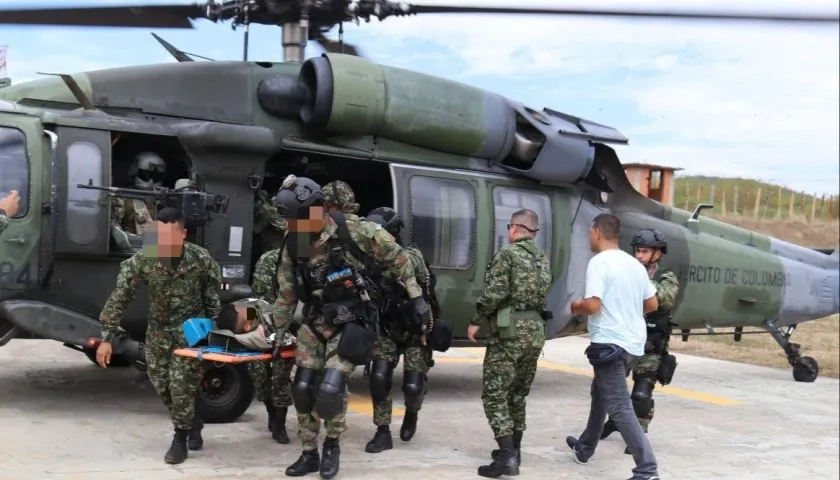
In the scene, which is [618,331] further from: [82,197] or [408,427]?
[82,197]

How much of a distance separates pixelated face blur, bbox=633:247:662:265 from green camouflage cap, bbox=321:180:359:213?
195 centimetres

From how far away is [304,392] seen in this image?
4602 millimetres

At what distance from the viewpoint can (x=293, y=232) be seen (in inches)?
185

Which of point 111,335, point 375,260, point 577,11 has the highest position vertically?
point 577,11

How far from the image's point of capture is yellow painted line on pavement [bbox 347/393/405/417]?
662 cm

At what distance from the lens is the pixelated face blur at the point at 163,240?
4758 millimetres

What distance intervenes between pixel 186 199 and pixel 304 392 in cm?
183

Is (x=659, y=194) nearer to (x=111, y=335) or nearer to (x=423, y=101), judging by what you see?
(x=423, y=101)

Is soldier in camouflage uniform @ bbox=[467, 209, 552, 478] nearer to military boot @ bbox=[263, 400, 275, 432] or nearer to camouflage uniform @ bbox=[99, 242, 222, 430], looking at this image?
military boot @ bbox=[263, 400, 275, 432]

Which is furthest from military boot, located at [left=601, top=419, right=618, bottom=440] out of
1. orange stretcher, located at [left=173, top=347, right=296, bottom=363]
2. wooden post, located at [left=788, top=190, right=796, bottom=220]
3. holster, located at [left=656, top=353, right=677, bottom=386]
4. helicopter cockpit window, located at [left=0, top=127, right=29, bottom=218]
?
wooden post, located at [left=788, top=190, right=796, bottom=220]

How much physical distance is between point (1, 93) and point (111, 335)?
2518 millimetres

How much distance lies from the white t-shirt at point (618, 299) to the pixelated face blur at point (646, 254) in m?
0.69

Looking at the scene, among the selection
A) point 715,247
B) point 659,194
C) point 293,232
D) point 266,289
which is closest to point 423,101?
point 266,289

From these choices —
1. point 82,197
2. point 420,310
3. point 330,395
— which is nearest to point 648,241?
point 420,310
